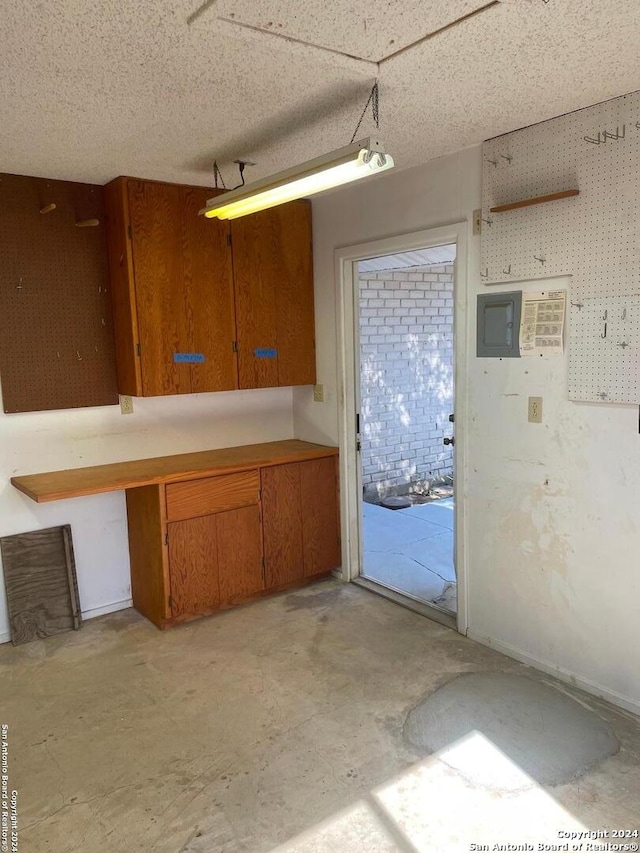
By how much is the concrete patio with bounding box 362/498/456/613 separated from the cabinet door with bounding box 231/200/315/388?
55.2 inches

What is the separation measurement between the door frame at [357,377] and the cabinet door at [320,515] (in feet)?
0.20

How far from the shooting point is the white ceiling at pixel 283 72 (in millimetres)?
1681

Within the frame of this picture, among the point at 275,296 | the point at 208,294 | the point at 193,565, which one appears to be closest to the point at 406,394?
the point at 275,296

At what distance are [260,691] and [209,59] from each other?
253cm

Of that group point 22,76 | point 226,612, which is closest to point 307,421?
point 226,612

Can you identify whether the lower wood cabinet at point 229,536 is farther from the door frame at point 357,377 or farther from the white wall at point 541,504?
the white wall at point 541,504

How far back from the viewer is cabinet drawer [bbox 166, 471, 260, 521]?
3.39 metres


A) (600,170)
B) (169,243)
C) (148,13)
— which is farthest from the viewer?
(169,243)

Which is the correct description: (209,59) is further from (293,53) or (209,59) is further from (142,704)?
(142,704)

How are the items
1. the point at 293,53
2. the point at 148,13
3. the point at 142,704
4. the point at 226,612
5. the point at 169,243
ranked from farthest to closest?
the point at 226,612, the point at 169,243, the point at 142,704, the point at 293,53, the point at 148,13

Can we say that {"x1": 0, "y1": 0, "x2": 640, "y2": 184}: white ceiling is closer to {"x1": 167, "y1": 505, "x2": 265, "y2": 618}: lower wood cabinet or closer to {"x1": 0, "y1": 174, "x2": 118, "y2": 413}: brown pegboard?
{"x1": 0, "y1": 174, "x2": 118, "y2": 413}: brown pegboard

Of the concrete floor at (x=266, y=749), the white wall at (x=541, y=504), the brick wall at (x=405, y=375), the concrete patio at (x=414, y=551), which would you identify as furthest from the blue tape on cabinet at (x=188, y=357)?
the brick wall at (x=405, y=375)

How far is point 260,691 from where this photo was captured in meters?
2.82

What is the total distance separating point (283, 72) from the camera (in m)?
2.04
